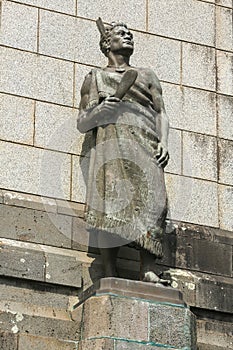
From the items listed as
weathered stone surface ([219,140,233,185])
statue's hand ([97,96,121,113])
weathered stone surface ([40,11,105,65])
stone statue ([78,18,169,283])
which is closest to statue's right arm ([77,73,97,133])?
stone statue ([78,18,169,283])

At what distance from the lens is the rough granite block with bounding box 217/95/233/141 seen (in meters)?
13.2

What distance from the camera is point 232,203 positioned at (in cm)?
1297

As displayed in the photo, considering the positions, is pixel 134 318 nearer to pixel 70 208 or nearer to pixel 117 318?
pixel 117 318

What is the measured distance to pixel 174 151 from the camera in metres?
12.9

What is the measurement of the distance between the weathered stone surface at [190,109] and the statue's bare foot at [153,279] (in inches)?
85.4

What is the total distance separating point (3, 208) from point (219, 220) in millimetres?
2382

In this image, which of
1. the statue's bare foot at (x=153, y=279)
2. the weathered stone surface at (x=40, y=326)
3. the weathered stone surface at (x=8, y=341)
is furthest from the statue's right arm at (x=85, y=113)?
the weathered stone surface at (x=8, y=341)

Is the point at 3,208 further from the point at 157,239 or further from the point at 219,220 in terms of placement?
the point at 219,220

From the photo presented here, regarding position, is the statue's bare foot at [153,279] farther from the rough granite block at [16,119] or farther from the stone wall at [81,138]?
the rough granite block at [16,119]

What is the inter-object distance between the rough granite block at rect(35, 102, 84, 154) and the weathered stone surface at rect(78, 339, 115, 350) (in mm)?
2349

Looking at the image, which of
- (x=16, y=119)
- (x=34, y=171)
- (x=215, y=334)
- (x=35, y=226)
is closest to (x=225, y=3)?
(x=16, y=119)

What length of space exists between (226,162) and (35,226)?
2395mm

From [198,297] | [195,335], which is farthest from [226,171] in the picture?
[195,335]

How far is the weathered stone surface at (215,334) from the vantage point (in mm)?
11812
